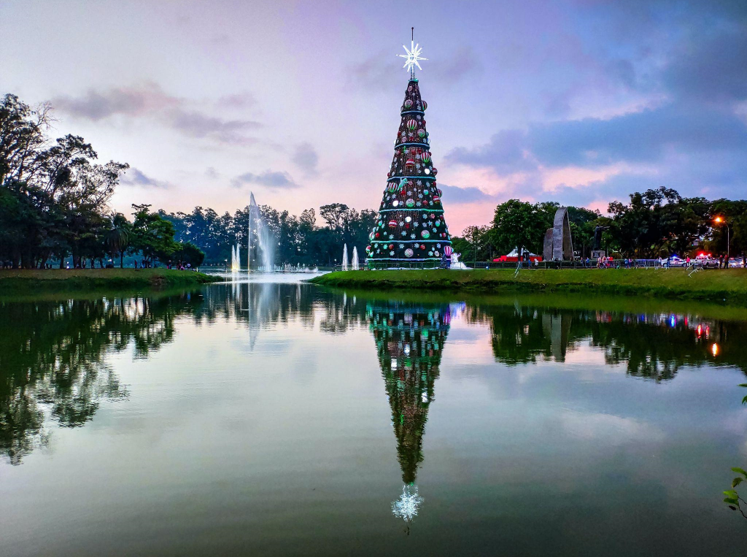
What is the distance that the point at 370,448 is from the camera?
28.6 ft

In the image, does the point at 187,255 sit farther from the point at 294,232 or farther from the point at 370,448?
the point at 370,448

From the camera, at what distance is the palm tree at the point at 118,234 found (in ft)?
241

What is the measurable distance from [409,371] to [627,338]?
10.5 m

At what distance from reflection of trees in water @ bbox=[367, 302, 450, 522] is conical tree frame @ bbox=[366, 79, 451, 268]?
33.2 m

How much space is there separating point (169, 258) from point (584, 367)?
296 feet

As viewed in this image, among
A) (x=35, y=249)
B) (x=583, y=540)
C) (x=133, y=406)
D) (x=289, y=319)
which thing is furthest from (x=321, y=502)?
(x=35, y=249)

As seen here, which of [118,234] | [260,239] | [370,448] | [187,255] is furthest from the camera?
[260,239]

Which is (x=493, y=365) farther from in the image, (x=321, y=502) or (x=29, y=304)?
(x=29, y=304)

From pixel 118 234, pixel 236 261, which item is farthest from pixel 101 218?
pixel 236 261

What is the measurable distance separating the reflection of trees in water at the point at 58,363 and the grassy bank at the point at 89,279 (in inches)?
1148

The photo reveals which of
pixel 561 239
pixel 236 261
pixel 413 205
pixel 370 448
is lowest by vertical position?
pixel 370 448

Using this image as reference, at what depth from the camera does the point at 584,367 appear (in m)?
15.1

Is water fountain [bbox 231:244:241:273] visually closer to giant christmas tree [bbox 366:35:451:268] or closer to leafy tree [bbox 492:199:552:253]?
leafy tree [bbox 492:199:552:253]

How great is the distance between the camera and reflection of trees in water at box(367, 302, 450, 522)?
804 cm
